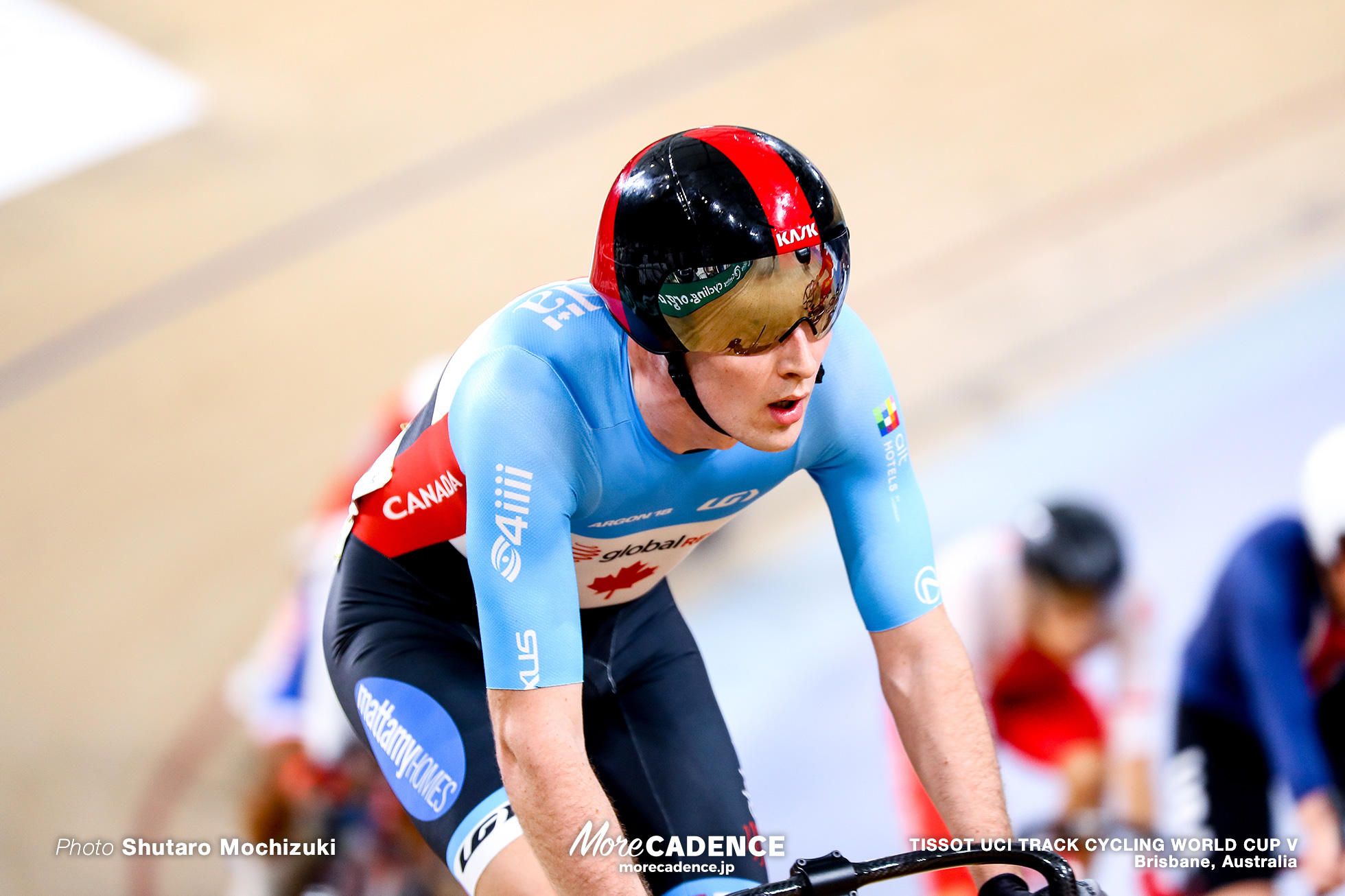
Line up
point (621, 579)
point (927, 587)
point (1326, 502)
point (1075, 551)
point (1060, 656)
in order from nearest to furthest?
point (927, 587) < point (621, 579) < point (1326, 502) < point (1075, 551) < point (1060, 656)

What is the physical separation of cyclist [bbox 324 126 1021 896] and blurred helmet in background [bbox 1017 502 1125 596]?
1509mm

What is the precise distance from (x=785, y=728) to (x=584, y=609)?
2.00 metres

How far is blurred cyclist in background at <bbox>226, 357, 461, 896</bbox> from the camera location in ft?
11.0

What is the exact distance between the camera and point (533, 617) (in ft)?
5.48

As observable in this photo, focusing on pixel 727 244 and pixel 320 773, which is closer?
pixel 727 244

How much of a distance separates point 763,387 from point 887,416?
313 mm

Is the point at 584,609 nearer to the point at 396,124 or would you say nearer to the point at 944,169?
the point at 944,169

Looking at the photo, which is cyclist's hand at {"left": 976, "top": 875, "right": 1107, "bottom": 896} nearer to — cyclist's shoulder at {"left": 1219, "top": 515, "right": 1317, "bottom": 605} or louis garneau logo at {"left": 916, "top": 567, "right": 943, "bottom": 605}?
louis garneau logo at {"left": 916, "top": 567, "right": 943, "bottom": 605}

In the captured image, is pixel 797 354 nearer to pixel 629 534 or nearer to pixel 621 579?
pixel 629 534

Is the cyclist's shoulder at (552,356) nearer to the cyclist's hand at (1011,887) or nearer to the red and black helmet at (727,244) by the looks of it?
the red and black helmet at (727,244)

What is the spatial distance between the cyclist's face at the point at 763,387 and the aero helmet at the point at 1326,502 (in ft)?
6.02

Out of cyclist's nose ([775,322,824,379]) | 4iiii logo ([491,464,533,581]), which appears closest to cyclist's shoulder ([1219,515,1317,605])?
cyclist's nose ([775,322,824,379])

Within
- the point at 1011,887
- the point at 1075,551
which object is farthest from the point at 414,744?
the point at 1075,551

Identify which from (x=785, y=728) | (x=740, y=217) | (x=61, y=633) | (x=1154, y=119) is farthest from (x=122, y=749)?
(x=1154, y=119)
